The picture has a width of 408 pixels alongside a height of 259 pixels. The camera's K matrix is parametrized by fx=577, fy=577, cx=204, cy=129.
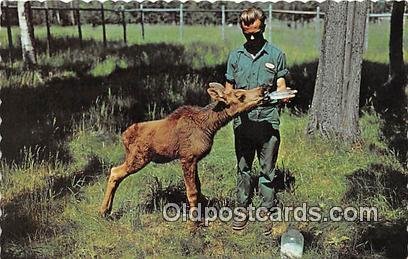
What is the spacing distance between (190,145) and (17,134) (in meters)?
1.33

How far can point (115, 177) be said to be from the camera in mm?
3541

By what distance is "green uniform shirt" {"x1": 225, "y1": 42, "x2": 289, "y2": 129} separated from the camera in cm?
337

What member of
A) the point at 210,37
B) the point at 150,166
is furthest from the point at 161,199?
the point at 210,37

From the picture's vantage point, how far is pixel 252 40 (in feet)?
11.0

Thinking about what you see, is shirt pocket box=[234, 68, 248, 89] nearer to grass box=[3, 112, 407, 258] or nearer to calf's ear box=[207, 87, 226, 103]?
calf's ear box=[207, 87, 226, 103]

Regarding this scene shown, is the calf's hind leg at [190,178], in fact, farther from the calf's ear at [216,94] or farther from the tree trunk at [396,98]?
the tree trunk at [396,98]

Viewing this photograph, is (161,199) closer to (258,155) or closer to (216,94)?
(258,155)

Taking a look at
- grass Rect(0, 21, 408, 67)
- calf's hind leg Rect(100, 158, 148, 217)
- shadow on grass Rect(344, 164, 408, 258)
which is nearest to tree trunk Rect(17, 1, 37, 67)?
grass Rect(0, 21, 408, 67)

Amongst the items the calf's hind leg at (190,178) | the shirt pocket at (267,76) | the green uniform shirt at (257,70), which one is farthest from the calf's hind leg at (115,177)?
the shirt pocket at (267,76)

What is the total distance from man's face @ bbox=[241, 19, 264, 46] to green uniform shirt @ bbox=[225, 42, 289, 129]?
0.06m

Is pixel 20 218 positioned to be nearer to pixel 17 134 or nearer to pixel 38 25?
pixel 17 134

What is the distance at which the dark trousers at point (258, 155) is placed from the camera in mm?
3487

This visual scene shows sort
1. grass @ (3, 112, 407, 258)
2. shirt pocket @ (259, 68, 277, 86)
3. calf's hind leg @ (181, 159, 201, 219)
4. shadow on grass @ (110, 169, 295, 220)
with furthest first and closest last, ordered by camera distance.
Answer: shadow on grass @ (110, 169, 295, 220) < grass @ (3, 112, 407, 258) < calf's hind leg @ (181, 159, 201, 219) < shirt pocket @ (259, 68, 277, 86)

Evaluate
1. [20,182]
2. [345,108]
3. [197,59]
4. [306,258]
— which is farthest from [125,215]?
[345,108]
